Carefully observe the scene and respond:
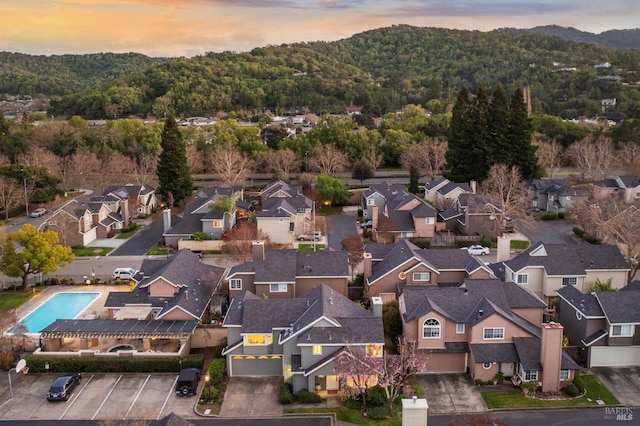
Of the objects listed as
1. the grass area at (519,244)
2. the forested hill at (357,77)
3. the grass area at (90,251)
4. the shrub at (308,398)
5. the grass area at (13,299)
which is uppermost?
the forested hill at (357,77)

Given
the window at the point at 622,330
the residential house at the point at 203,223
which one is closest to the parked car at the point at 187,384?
the window at the point at 622,330

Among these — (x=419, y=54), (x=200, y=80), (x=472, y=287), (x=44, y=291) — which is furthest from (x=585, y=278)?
(x=419, y=54)

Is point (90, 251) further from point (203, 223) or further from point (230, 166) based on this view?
point (230, 166)

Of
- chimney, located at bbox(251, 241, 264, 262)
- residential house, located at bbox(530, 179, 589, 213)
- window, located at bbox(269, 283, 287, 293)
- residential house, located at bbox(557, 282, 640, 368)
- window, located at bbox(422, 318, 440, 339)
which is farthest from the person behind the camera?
residential house, located at bbox(530, 179, 589, 213)

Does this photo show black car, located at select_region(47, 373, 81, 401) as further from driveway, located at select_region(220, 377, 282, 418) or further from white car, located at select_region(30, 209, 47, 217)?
white car, located at select_region(30, 209, 47, 217)

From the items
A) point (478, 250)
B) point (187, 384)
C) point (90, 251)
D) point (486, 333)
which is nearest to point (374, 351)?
point (486, 333)

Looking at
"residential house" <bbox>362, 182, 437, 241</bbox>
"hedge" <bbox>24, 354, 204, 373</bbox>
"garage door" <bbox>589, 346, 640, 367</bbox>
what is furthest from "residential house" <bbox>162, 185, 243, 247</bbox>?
"garage door" <bbox>589, 346, 640, 367</bbox>

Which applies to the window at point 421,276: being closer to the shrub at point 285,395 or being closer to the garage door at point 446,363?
the garage door at point 446,363

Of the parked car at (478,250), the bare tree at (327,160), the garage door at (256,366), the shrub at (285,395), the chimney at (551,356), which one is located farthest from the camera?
the bare tree at (327,160)
